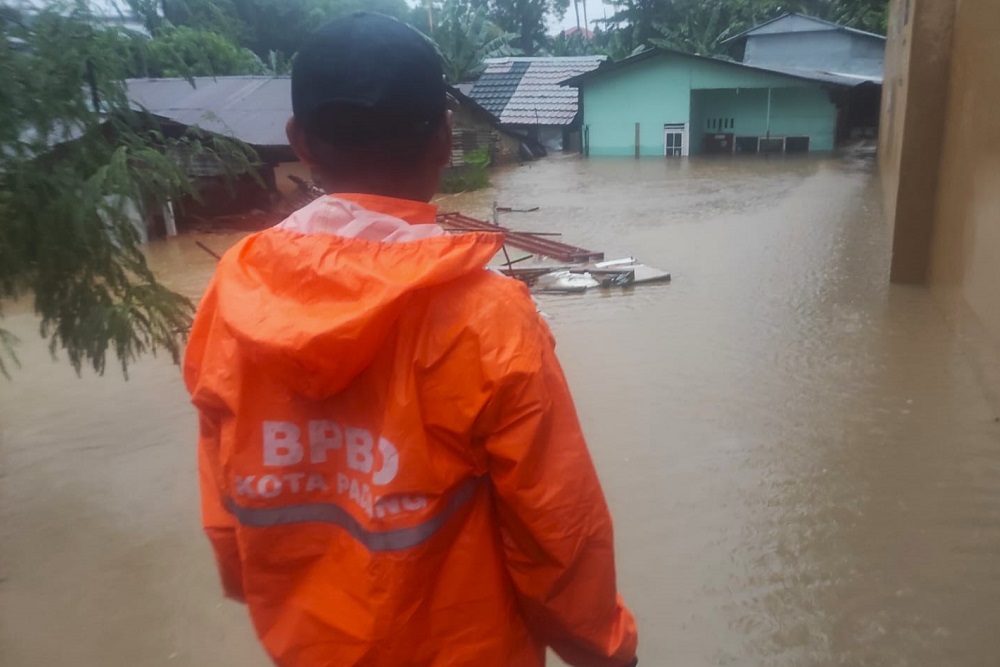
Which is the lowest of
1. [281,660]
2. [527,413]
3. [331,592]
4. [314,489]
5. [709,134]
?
[709,134]

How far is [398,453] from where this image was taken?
3.41 ft

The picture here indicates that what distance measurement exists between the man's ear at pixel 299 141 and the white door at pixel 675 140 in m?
22.8

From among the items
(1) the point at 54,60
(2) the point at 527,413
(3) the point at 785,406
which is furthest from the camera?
(3) the point at 785,406

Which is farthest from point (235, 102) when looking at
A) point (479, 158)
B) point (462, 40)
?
point (462, 40)

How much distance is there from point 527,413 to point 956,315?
5.95m

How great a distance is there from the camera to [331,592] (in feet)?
3.68

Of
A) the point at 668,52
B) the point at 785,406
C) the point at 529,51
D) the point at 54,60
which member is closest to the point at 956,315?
the point at 785,406

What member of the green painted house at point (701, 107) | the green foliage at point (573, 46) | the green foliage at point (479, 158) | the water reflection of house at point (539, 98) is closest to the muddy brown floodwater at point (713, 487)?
the green foliage at point (479, 158)

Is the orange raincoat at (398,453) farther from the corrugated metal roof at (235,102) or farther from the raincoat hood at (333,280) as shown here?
the corrugated metal roof at (235,102)

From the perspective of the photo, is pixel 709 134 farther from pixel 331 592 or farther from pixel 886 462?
pixel 331 592

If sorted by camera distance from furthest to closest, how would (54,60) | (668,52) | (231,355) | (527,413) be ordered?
(668,52) → (54,60) → (231,355) → (527,413)

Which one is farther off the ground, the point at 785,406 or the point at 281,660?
the point at 281,660

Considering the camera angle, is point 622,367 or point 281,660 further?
point 622,367

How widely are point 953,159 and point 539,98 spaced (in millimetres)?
20357
